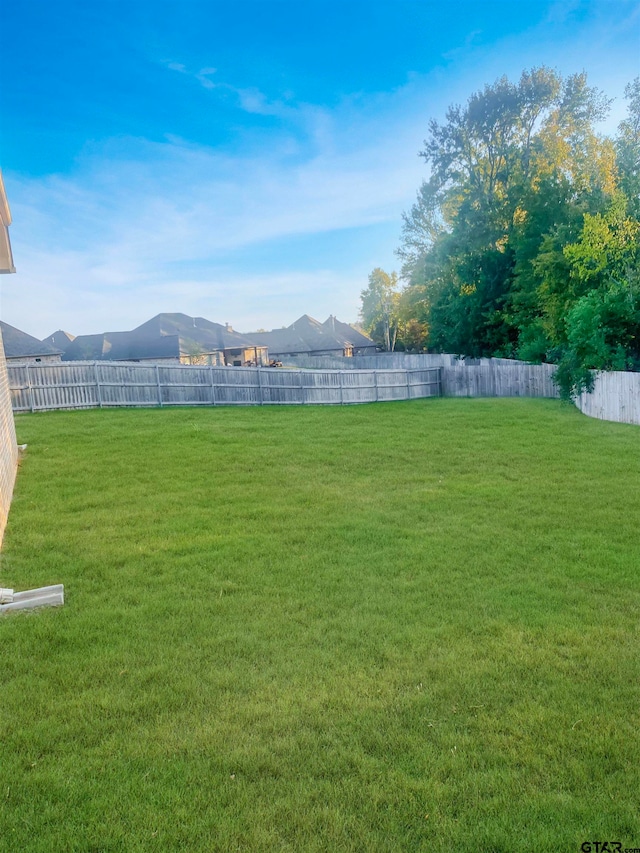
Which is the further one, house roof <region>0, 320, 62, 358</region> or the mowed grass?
house roof <region>0, 320, 62, 358</region>

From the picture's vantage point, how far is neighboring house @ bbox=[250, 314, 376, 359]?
60.6 m

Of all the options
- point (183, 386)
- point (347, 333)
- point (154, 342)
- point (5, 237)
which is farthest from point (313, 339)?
point (5, 237)

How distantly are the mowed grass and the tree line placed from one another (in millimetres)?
10304

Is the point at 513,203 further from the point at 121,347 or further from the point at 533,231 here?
the point at 121,347

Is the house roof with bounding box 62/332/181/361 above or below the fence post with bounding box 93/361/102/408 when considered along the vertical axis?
above

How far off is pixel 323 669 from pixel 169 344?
46581mm

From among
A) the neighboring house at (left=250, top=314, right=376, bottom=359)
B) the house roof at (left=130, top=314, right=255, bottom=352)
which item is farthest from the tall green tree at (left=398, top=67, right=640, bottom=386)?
the house roof at (left=130, top=314, right=255, bottom=352)


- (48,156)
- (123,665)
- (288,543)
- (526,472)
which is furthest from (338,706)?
(48,156)

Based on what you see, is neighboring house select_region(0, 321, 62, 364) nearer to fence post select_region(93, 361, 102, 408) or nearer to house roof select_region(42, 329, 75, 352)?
house roof select_region(42, 329, 75, 352)

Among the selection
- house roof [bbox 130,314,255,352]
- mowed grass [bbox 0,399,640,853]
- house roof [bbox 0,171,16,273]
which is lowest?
mowed grass [bbox 0,399,640,853]

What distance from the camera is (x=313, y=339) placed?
204 feet

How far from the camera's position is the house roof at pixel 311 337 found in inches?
2394

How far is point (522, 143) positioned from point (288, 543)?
118 feet

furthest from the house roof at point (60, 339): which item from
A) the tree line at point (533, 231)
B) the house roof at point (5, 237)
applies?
→ the house roof at point (5, 237)
